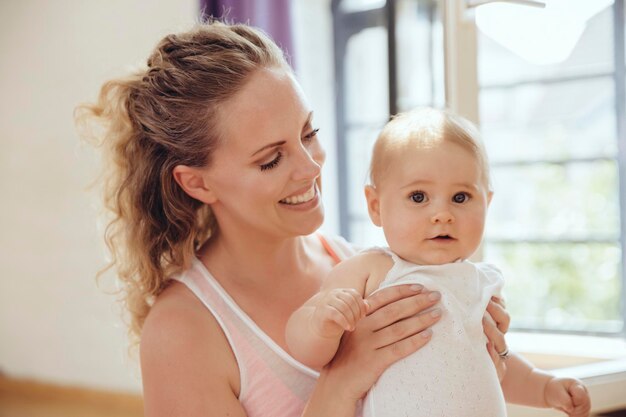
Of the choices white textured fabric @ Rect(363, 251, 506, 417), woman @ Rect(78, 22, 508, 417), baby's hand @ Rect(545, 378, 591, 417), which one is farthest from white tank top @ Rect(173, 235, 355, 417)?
baby's hand @ Rect(545, 378, 591, 417)

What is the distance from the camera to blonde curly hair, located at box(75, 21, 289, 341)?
146 centimetres

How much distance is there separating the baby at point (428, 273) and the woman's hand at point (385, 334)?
1 cm

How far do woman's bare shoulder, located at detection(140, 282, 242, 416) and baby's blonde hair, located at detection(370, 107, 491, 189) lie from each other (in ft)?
1.40

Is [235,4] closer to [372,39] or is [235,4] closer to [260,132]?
[260,132]

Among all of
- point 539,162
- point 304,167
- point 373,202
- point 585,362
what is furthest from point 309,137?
point 539,162

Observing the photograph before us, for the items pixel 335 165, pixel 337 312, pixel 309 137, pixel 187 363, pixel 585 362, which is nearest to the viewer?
pixel 337 312

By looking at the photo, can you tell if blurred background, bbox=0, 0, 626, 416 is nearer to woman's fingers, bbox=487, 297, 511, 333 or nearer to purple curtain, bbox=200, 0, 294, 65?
purple curtain, bbox=200, 0, 294, 65

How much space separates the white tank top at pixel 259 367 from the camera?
145 centimetres

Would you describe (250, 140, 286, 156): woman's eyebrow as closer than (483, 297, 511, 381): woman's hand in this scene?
No

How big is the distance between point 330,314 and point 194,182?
0.51m

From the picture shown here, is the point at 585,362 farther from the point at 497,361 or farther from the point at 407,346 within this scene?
the point at 407,346

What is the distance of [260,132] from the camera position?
55.5 inches

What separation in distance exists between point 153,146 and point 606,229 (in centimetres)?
294

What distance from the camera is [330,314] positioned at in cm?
115
